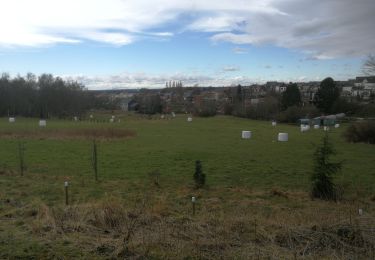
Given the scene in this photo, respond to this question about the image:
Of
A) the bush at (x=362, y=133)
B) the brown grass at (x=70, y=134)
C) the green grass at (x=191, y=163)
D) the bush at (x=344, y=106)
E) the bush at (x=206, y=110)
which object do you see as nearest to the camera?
the green grass at (x=191, y=163)

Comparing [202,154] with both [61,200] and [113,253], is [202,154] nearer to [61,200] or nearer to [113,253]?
[61,200]

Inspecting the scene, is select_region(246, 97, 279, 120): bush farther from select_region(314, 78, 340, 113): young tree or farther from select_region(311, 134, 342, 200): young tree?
select_region(311, 134, 342, 200): young tree

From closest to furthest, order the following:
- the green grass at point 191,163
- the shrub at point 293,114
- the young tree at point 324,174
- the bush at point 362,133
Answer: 1. the young tree at point 324,174
2. the green grass at point 191,163
3. the bush at point 362,133
4. the shrub at point 293,114

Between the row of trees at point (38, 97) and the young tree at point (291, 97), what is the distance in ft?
155

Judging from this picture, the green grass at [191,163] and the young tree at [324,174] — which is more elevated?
the young tree at [324,174]

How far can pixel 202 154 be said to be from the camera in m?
26.3

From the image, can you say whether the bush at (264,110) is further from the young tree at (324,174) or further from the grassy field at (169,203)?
the young tree at (324,174)

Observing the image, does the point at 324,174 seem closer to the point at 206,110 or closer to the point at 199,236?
the point at 199,236

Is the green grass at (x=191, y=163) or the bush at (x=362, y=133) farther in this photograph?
the bush at (x=362, y=133)

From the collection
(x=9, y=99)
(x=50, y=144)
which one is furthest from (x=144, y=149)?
(x=9, y=99)

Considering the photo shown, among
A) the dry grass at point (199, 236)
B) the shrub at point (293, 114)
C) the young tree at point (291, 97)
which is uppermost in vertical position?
the young tree at point (291, 97)

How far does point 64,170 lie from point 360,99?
295 ft

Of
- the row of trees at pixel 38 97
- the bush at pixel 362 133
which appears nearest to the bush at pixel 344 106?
the bush at pixel 362 133

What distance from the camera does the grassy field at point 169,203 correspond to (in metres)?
5.09
